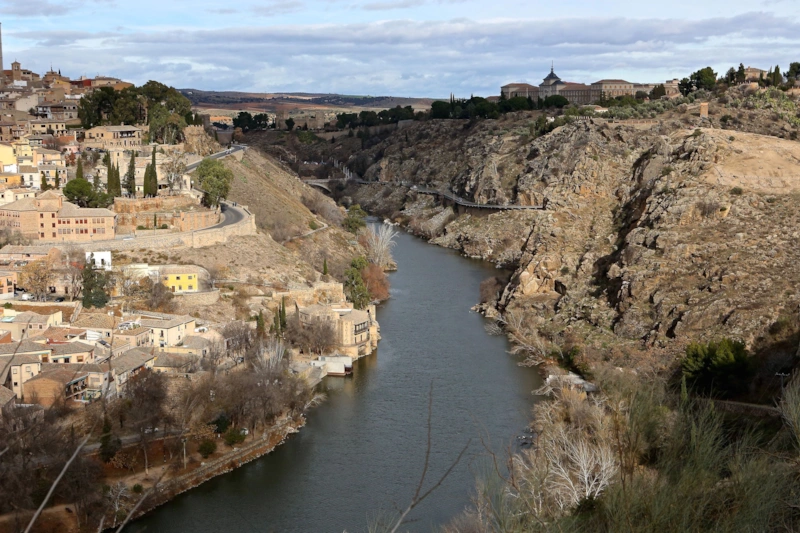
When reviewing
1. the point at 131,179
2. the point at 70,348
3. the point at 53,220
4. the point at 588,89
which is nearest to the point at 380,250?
the point at 131,179

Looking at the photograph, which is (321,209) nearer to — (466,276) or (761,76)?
(466,276)

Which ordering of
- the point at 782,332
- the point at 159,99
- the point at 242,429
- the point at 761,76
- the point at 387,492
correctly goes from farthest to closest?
the point at 761,76 → the point at 159,99 → the point at 782,332 → the point at 242,429 → the point at 387,492

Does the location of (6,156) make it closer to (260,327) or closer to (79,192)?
(79,192)

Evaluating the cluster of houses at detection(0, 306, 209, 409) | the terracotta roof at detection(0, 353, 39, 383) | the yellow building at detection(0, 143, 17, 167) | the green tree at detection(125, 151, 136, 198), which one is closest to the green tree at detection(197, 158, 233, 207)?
the green tree at detection(125, 151, 136, 198)

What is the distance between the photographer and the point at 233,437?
2802 cm

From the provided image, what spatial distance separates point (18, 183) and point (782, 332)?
107ft

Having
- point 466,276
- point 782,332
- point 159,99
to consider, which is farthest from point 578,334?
point 159,99

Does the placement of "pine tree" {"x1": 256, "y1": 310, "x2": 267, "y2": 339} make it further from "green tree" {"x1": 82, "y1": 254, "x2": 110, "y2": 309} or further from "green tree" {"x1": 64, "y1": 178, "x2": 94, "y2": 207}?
"green tree" {"x1": 64, "y1": 178, "x2": 94, "y2": 207}

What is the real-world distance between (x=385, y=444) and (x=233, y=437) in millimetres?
→ 4215

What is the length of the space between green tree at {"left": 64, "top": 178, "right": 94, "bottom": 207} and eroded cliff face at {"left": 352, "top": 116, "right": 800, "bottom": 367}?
62.4ft

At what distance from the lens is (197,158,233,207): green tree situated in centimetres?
4850

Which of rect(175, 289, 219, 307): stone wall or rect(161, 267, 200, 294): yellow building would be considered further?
rect(161, 267, 200, 294): yellow building

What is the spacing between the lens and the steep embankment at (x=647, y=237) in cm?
3691

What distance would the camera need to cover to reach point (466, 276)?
2215 inches
